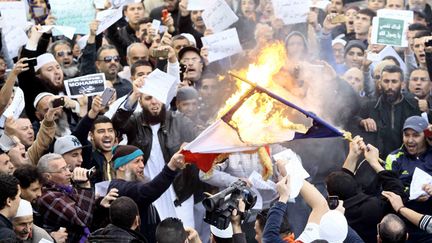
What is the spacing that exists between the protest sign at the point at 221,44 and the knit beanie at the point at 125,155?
3380 mm

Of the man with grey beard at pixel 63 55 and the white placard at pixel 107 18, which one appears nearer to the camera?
the man with grey beard at pixel 63 55

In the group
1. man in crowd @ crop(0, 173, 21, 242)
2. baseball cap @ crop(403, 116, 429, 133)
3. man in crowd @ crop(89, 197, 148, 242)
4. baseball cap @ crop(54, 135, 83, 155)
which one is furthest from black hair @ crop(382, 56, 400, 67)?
man in crowd @ crop(0, 173, 21, 242)

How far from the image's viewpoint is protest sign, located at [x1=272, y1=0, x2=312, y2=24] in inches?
572

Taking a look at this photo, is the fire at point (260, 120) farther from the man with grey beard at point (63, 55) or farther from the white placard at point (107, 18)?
the white placard at point (107, 18)

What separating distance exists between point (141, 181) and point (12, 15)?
11.6 feet

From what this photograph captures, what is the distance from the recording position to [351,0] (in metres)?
17.3

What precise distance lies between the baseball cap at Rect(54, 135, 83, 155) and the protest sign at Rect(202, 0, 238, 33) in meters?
3.90

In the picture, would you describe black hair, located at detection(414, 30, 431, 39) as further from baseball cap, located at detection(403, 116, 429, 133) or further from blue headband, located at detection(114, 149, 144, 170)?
blue headband, located at detection(114, 149, 144, 170)

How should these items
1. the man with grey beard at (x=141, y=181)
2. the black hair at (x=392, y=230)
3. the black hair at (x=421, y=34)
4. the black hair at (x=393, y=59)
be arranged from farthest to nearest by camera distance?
the black hair at (x=421, y=34)
the black hair at (x=393, y=59)
the man with grey beard at (x=141, y=181)
the black hair at (x=392, y=230)

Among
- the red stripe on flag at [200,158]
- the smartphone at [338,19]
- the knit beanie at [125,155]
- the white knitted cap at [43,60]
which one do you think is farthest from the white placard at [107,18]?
the red stripe on flag at [200,158]

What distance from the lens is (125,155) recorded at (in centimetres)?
1046

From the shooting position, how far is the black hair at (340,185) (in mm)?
10266

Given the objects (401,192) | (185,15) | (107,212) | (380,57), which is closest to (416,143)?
(401,192)

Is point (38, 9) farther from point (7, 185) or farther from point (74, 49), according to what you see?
point (7, 185)
